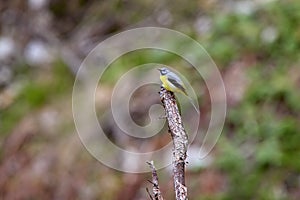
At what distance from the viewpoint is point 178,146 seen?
126cm

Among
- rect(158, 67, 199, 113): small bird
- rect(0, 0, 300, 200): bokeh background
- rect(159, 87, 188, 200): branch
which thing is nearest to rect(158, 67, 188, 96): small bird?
rect(158, 67, 199, 113): small bird

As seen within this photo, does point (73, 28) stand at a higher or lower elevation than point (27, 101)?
higher

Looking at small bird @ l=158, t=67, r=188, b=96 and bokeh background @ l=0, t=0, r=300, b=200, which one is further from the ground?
bokeh background @ l=0, t=0, r=300, b=200

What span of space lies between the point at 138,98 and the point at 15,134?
1015 mm

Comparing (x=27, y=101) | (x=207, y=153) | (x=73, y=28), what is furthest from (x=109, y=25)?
(x=207, y=153)

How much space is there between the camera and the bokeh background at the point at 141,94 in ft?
13.2

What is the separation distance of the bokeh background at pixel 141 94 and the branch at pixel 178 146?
2.67 metres

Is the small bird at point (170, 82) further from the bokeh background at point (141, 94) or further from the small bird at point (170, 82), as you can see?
the bokeh background at point (141, 94)

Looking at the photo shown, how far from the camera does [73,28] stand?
5863 millimetres

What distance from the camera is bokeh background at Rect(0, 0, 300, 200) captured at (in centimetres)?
404

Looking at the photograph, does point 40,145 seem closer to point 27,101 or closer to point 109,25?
point 27,101

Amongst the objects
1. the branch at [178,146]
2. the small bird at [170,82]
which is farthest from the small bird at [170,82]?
the branch at [178,146]

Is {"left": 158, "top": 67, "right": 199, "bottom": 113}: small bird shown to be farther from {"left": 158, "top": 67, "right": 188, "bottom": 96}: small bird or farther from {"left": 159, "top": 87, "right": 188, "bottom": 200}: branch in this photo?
{"left": 159, "top": 87, "right": 188, "bottom": 200}: branch

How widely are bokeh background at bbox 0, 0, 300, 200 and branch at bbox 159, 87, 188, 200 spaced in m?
2.67
